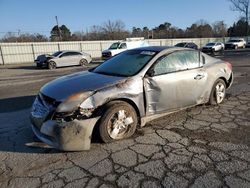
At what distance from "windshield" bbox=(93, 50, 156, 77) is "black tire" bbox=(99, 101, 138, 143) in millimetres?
665

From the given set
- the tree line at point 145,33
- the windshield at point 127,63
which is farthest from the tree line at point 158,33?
the windshield at point 127,63

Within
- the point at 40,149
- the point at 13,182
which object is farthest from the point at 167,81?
the point at 13,182

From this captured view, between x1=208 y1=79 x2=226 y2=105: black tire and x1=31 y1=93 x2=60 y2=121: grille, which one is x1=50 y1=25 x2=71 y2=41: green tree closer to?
x1=208 y1=79 x2=226 y2=105: black tire

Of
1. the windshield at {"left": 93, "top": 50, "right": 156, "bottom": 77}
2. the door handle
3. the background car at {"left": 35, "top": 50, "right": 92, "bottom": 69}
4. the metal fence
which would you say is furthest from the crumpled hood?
the metal fence

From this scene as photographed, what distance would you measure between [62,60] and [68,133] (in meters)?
17.7

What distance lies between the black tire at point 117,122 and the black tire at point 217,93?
7.87 feet

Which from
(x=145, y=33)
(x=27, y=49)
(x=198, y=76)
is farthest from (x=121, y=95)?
(x=145, y=33)

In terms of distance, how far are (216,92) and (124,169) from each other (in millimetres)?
3507

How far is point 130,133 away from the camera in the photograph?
4.32 metres

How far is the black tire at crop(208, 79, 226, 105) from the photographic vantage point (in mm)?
5877

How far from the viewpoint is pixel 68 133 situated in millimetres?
3654

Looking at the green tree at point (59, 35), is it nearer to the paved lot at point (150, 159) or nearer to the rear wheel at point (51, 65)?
the rear wheel at point (51, 65)

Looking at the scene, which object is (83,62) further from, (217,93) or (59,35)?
(59,35)

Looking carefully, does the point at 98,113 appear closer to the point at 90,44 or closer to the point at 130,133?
the point at 130,133
